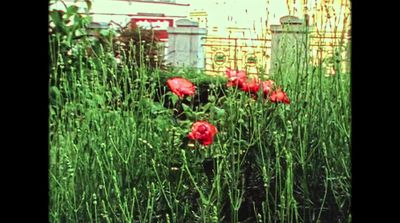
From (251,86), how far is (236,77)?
59mm

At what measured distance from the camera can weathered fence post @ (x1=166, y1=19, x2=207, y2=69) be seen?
2.22 m

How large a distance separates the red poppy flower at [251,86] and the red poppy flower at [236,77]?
1cm

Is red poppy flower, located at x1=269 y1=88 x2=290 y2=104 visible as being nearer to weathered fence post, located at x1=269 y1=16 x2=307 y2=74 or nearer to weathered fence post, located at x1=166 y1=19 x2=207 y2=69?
weathered fence post, located at x1=269 y1=16 x2=307 y2=74

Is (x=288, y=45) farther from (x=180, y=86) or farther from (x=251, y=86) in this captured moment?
(x=180, y=86)

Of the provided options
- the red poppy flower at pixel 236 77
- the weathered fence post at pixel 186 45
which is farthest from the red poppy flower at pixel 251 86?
the weathered fence post at pixel 186 45

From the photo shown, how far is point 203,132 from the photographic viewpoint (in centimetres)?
228

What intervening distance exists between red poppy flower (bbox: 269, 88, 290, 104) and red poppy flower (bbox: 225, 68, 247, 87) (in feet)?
0.37

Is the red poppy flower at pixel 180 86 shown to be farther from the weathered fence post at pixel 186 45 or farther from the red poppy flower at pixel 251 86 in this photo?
the red poppy flower at pixel 251 86

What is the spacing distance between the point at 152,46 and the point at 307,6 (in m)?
0.54

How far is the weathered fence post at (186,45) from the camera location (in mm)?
2221

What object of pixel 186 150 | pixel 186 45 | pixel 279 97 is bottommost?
pixel 186 150

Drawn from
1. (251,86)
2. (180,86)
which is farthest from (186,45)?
(251,86)

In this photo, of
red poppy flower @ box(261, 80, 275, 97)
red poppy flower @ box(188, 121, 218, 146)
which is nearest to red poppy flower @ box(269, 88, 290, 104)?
red poppy flower @ box(261, 80, 275, 97)
